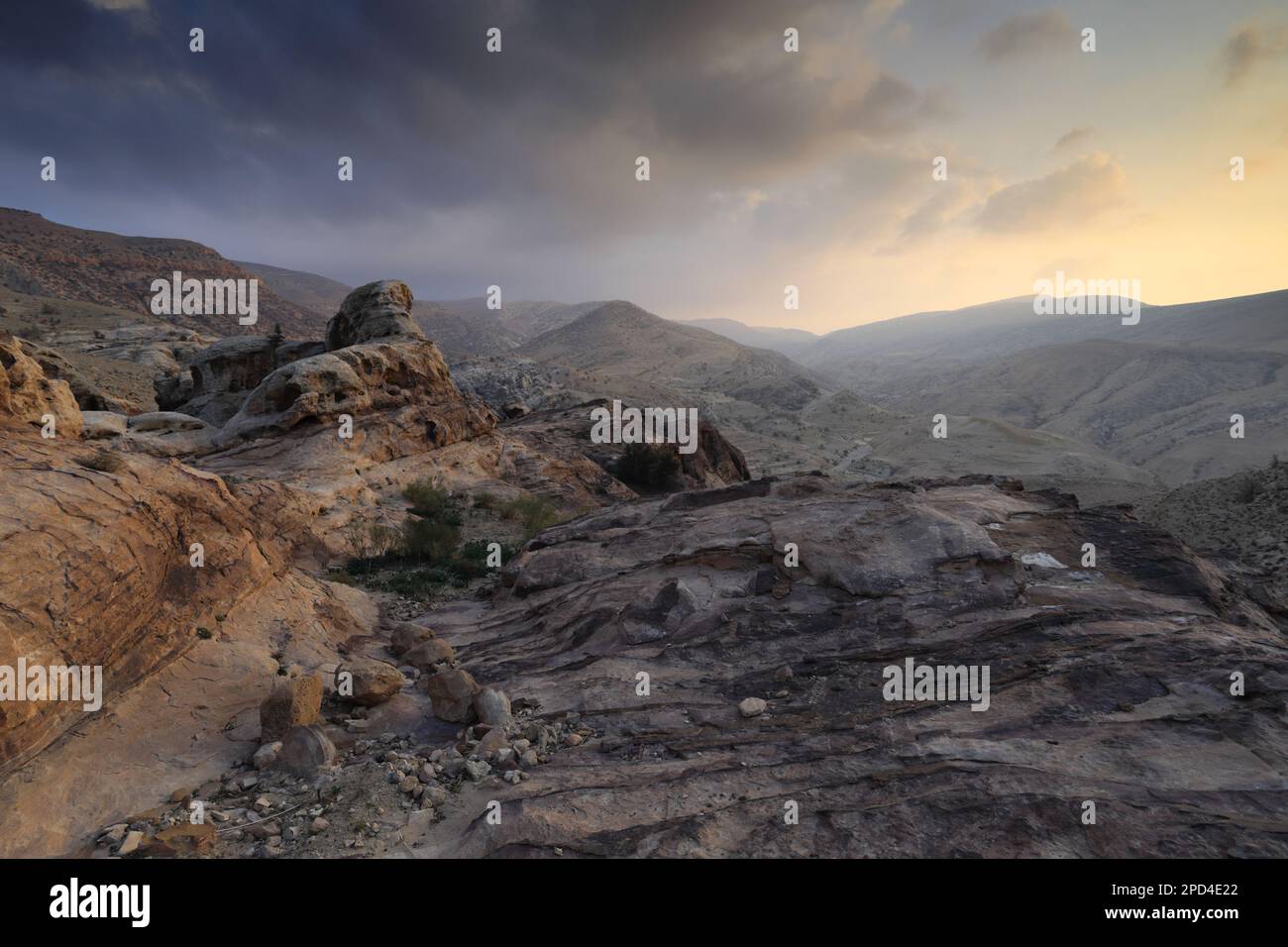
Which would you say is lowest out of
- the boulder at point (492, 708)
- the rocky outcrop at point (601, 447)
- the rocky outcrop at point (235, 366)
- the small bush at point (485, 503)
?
the boulder at point (492, 708)

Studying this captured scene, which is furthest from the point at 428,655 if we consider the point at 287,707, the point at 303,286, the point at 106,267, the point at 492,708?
the point at 303,286

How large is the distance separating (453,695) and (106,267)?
317ft

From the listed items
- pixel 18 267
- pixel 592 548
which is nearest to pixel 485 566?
pixel 592 548

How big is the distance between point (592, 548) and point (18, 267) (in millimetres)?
82618

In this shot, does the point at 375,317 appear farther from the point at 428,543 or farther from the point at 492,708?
the point at 492,708

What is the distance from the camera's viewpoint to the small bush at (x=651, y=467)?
957 inches

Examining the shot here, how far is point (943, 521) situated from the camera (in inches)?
346

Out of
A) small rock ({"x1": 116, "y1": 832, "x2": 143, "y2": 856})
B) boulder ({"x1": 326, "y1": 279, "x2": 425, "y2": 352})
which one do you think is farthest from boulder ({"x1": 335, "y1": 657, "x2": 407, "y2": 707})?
boulder ({"x1": 326, "y1": 279, "x2": 425, "y2": 352})

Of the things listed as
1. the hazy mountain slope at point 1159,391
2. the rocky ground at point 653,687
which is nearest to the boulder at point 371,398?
the rocky ground at point 653,687

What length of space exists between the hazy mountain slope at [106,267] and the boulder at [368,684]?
62.3 meters

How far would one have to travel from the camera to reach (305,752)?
17.6ft

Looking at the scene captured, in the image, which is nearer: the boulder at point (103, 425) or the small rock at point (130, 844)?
the small rock at point (130, 844)

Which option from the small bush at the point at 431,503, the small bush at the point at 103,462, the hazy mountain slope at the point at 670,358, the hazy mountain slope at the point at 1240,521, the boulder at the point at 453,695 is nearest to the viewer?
the boulder at the point at 453,695

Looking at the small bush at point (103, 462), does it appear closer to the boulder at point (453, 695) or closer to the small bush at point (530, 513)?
the boulder at point (453, 695)
